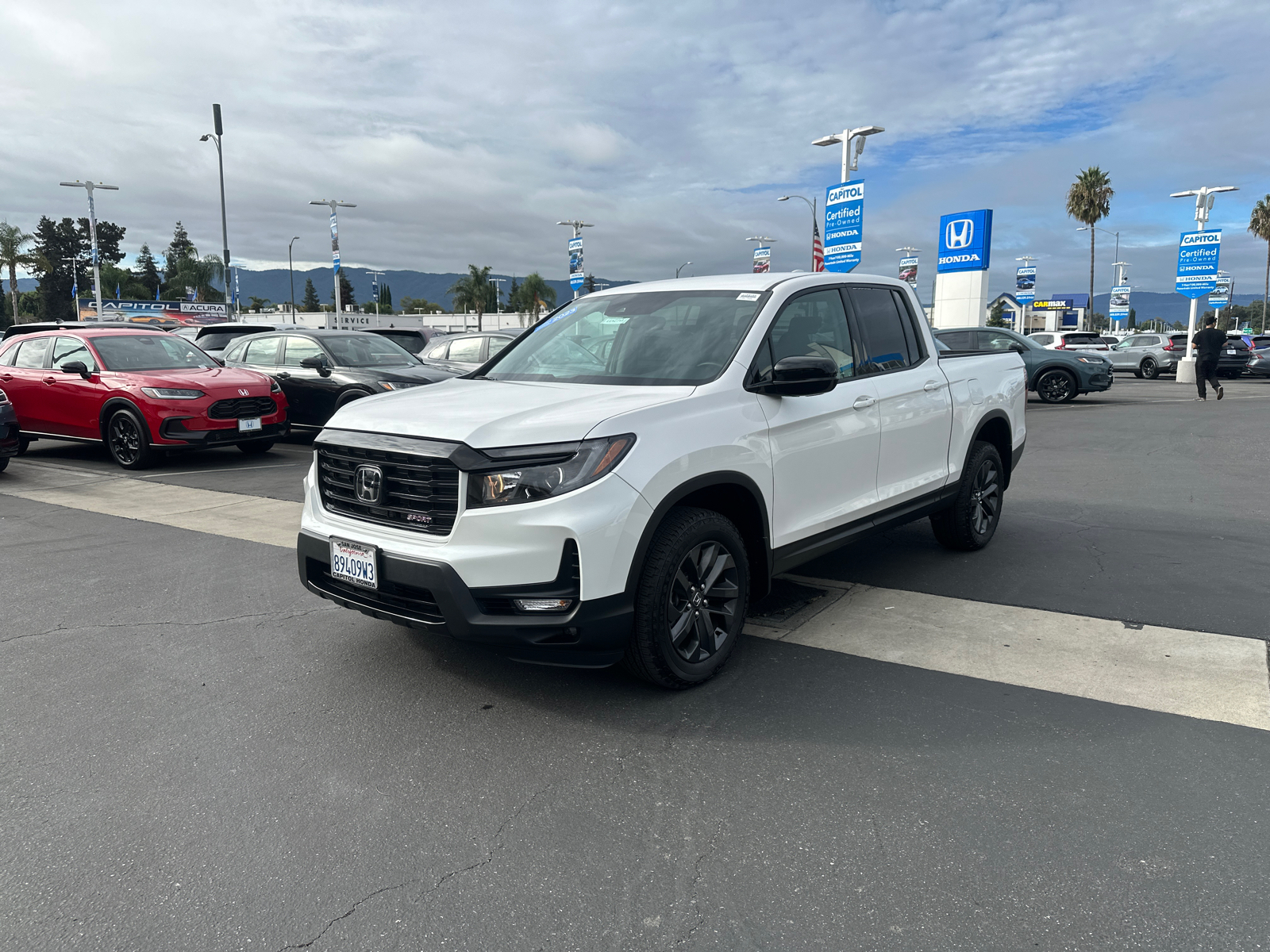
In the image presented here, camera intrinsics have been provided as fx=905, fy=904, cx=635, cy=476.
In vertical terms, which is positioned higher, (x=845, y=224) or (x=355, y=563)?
(x=845, y=224)

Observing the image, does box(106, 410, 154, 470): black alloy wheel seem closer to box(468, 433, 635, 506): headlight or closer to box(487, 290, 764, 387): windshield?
box(487, 290, 764, 387): windshield

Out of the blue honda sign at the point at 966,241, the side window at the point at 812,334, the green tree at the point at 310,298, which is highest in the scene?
the green tree at the point at 310,298

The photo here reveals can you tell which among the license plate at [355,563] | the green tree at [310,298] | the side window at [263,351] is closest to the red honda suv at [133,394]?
the side window at [263,351]

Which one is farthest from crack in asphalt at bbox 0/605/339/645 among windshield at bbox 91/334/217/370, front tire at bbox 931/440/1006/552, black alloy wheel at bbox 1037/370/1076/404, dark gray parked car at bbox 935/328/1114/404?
black alloy wheel at bbox 1037/370/1076/404

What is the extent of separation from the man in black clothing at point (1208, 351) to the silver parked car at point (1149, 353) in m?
12.8

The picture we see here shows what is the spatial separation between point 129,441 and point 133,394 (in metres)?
0.56

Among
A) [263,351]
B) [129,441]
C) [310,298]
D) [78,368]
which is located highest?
[310,298]

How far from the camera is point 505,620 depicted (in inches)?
135

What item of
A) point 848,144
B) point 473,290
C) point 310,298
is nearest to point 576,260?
point 848,144

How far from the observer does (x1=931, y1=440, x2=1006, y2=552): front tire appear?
6.03m

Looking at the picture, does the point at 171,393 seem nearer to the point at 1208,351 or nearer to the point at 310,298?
the point at 1208,351

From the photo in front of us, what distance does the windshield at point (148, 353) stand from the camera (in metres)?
10.7

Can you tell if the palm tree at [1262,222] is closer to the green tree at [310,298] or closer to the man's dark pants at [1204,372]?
the man's dark pants at [1204,372]

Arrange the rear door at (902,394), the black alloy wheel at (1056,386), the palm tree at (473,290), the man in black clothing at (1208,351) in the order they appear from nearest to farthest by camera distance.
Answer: the rear door at (902,394), the man in black clothing at (1208,351), the black alloy wheel at (1056,386), the palm tree at (473,290)
